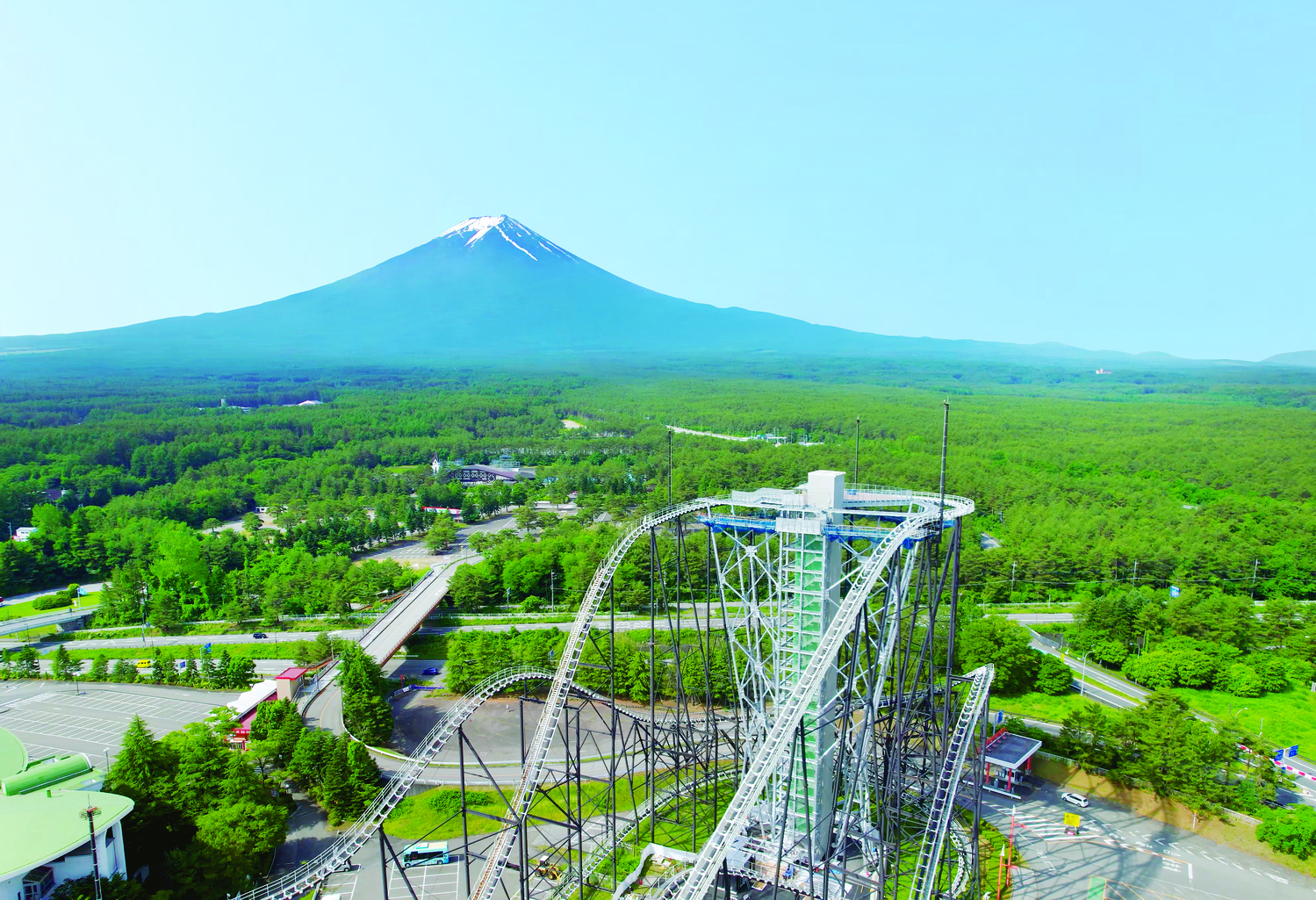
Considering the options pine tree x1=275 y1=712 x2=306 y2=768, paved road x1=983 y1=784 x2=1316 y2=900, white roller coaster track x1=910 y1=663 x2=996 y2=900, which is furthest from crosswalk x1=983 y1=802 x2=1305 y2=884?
pine tree x1=275 y1=712 x2=306 y2=768

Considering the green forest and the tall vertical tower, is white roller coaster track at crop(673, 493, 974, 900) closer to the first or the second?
the tall vertical tower

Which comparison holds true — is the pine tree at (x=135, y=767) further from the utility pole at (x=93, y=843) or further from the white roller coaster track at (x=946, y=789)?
the white roller coaster track at (x=946, y=789)

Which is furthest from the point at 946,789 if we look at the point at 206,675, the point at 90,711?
the point at 90,711

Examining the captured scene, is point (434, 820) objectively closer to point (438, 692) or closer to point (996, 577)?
point (438, 692)

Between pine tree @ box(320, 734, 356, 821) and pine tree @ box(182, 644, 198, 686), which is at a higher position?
pine tree @ box(320, 734, 356, 821)

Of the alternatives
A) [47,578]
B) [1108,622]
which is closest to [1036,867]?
[1108,622]

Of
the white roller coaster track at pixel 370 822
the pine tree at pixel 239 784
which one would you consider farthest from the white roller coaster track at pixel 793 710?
the pine tree at pixel 239 784
